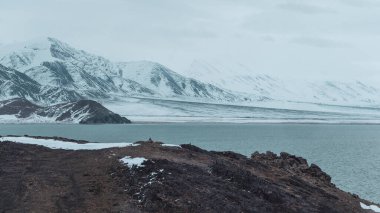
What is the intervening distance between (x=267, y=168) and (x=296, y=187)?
3.70 metres

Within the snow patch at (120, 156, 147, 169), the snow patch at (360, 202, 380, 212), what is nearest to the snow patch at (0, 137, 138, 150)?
the snow patch at (120, 156, 147, 169)

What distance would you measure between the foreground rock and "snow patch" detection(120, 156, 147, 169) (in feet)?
0.18

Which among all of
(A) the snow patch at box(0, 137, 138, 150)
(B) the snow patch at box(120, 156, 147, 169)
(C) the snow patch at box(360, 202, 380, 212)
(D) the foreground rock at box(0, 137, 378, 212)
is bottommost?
(C) the snow patch at box(360, 202, 380, 212)

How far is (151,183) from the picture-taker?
2816cm

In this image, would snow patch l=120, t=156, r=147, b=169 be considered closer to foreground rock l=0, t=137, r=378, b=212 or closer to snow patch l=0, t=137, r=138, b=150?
foreground rock l=0, t=137, r=378, b=212

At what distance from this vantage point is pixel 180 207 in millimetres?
26016

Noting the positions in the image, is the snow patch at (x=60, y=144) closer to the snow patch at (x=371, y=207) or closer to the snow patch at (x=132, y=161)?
the snow patch at (x=132, y=161)

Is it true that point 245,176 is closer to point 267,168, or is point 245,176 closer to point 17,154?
point 267,168

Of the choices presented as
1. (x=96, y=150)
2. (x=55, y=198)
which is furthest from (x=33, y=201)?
(x=96, y=150)

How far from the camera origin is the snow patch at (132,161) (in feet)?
102

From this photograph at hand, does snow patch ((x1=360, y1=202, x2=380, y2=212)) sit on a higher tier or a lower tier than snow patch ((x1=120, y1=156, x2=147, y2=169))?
lower

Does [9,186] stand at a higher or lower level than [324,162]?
higher

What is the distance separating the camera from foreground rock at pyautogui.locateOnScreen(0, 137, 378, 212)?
26375 millimetres

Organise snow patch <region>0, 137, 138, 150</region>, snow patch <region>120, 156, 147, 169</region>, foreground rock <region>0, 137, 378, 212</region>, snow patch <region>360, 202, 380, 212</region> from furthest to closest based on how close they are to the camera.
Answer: snow patch <region>0, 137, 138, 150</region>
snow patch <region>360, 202, 380, 212</region>
snow patch <region>120, 156, 147, 169</region>
foreground rock <region>0, 137, 378, 212</region>
